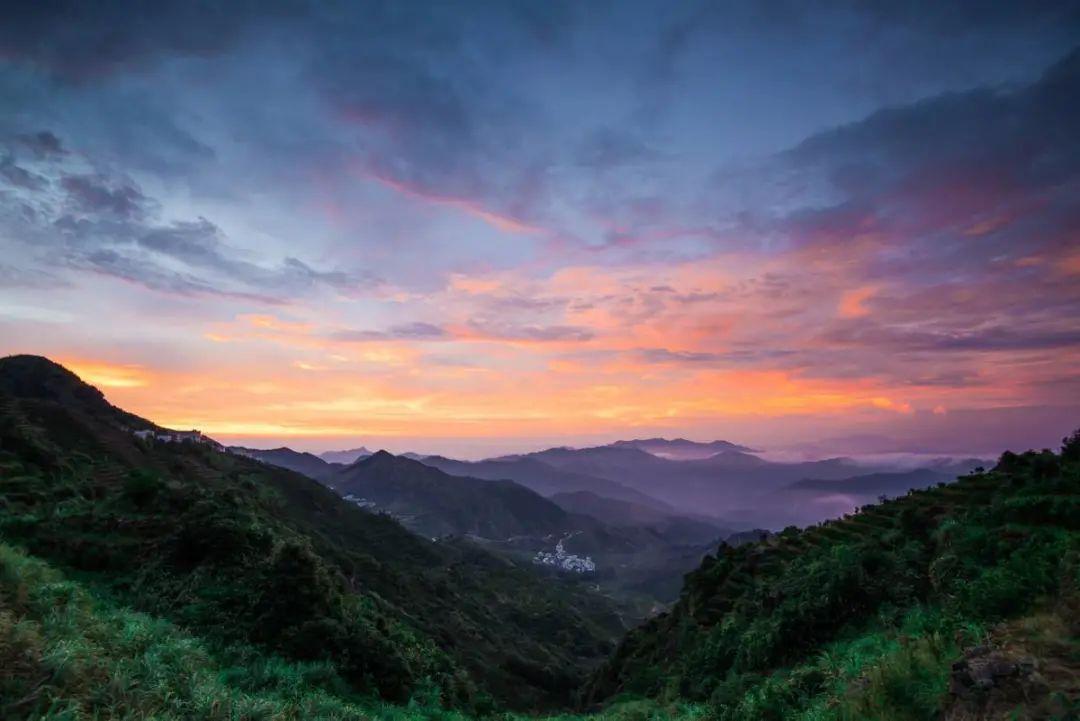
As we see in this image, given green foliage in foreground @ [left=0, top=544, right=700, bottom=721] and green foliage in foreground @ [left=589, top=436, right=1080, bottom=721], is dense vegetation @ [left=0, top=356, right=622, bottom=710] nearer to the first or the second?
green foliage in foreground @ [left=0, top=544, right=700, bottom=721]

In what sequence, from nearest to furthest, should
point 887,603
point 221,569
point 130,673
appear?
1. point 130,673
2. point 887,603
3. point 221,569

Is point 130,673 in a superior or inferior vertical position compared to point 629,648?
superior

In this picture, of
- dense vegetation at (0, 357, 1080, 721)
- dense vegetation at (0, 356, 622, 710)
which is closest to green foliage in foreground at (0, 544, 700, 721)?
dense vegetation at (0, 357, 1080, 721)

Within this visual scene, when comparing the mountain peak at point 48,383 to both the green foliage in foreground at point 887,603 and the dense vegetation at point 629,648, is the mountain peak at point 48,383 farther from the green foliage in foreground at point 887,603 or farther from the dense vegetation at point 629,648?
the green foliage in foreground at point 887,603

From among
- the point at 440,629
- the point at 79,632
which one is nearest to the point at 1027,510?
the point at 79,632

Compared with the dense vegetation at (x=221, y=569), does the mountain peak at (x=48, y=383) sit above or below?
above

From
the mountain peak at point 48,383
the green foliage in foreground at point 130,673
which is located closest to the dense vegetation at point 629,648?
the green foliage in foreground at point 130,673

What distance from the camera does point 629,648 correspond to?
39031 millimetres

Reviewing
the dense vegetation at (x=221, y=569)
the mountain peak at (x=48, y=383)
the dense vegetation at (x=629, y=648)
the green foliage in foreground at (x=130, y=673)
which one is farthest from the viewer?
the mountain peak at (x=48, y=383)

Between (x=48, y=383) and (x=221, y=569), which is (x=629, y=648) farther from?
(x=48, y=383)

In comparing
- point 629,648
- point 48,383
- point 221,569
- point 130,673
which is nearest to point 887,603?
point 130,673

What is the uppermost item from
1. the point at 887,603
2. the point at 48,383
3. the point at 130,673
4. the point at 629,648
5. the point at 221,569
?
the point at 48,383

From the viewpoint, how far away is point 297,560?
61.8 feet

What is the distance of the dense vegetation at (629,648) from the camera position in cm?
805
